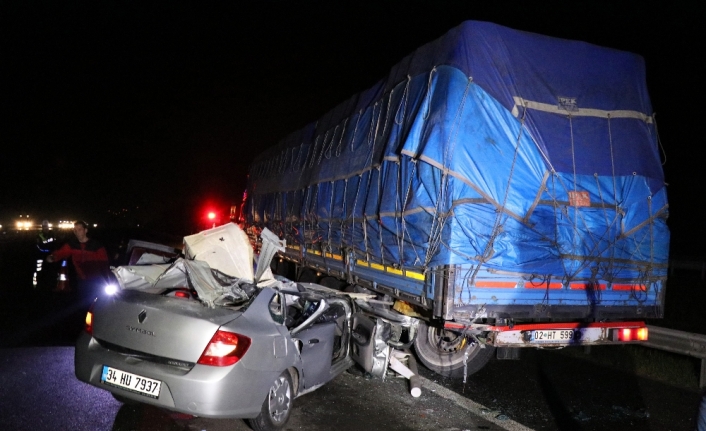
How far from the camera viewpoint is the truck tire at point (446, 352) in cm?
683

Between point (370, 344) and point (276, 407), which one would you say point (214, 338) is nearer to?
point (276, 407)

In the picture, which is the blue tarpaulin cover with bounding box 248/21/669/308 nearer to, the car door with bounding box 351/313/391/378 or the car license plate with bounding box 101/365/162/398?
the car door with bounding box 351/313/391/378

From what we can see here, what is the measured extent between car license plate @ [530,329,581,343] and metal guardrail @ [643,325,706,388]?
5.56 feet

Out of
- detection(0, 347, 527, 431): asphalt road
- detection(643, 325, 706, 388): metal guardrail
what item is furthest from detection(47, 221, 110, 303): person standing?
detection(643, 325, 706, 388): metal guardrail

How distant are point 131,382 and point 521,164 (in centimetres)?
411

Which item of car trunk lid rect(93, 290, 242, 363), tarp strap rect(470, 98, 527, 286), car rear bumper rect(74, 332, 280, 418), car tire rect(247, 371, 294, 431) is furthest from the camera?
tarp strap rect(470, 98, 527, 286)

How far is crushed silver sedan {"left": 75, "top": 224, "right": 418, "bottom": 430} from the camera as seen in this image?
4277mm

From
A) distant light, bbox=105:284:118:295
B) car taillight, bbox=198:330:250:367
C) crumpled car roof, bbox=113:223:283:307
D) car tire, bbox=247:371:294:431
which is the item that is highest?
crumpled car roof, bbox=113:223:283:307

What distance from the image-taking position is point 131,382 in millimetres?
4375

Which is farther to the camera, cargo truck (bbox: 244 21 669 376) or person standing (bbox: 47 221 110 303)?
person standing (bbox: 47 221 110 303)

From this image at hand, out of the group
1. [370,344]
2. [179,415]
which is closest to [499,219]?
[370,344]

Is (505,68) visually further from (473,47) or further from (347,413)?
(347,413)

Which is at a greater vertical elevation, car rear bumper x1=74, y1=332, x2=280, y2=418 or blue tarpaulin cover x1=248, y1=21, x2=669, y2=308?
blue tarpaulin cover x1=248, y1=21, x2=669, y2=308

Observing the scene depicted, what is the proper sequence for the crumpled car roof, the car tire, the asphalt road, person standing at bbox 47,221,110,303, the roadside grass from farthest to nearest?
1. person standing at bbox 47,221,110,303
2. the roadside grass
3. the crumpled car roof
4. the asphalt road
5. the car tire
